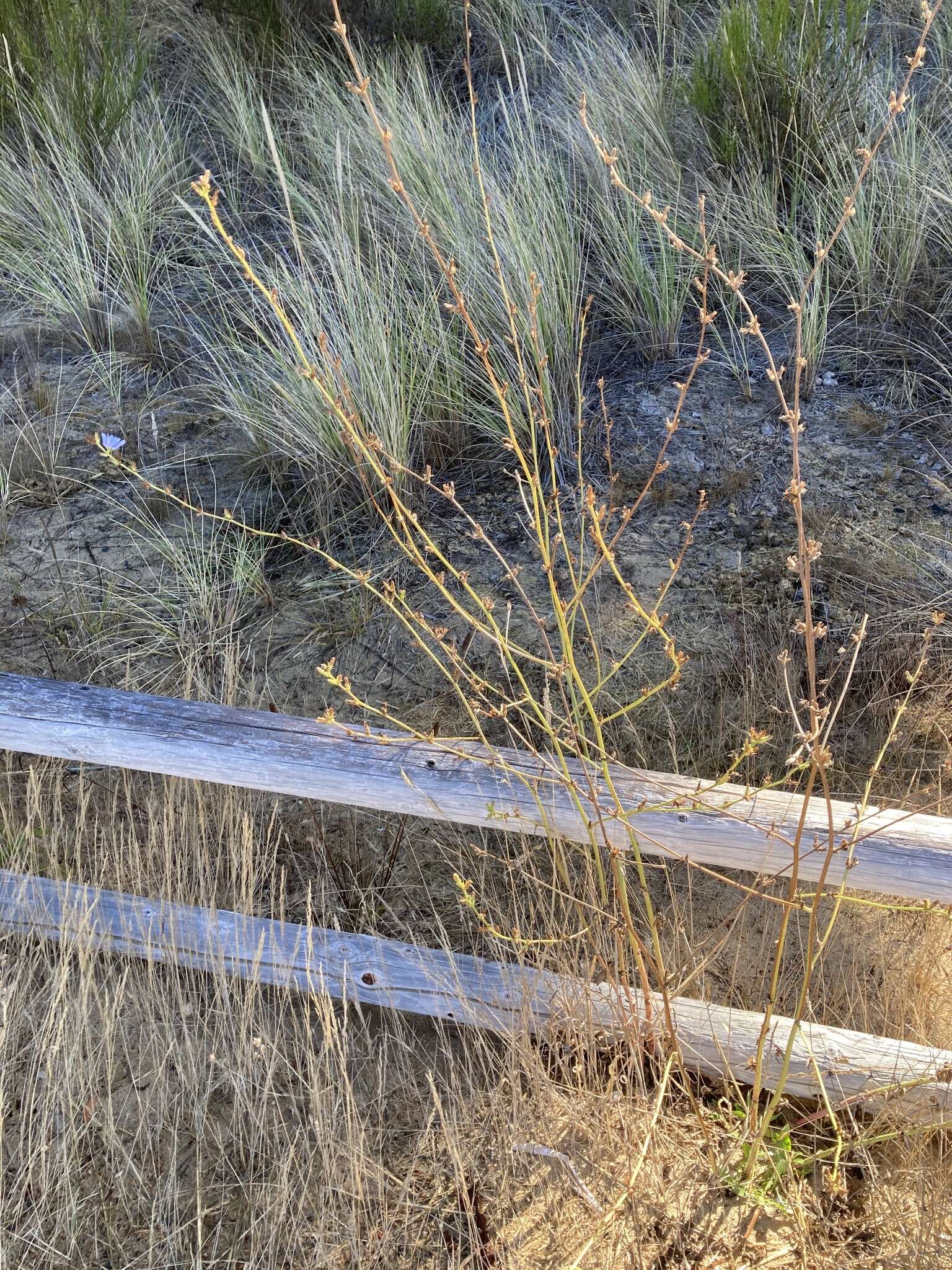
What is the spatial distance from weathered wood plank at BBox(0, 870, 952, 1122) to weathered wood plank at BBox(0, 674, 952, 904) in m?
0.35

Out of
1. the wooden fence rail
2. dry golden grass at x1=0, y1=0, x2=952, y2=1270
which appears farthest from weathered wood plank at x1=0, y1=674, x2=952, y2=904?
dry golden grass at x1=0, y1=0, x2=952, y2=1270

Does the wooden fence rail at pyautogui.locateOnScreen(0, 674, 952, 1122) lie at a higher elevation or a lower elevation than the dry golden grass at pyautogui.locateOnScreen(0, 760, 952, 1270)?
higher

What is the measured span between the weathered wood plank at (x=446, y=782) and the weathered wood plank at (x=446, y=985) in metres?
0.35

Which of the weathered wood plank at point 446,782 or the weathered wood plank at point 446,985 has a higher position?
the weathered wood plank at point 446,782

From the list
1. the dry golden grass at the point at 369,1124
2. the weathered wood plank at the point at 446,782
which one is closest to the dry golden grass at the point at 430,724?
the dry golden grass at the point at 369,1124

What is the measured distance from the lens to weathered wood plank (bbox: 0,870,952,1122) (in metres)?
2.12

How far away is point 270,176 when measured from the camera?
465 cm

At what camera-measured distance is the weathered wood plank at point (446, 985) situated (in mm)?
2125

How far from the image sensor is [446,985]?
94.3 inches

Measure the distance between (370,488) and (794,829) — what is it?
1903mm

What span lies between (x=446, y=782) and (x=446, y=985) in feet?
1.79

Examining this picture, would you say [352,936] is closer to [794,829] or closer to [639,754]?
[639,754]

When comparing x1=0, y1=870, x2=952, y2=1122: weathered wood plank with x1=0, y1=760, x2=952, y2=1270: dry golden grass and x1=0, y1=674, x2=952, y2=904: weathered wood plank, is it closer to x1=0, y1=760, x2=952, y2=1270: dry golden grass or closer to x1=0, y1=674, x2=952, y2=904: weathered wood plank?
x1=0, y1=760, x2=952, y2=1270: dry golden grass

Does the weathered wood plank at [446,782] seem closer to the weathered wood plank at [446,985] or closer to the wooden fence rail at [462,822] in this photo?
the wooden fence rail at [462,822]
